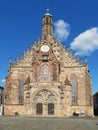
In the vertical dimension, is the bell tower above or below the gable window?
above

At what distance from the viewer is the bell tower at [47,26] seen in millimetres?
77562

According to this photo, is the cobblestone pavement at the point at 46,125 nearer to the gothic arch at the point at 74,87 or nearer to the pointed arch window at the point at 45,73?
the gothic arch at the point at 74,87

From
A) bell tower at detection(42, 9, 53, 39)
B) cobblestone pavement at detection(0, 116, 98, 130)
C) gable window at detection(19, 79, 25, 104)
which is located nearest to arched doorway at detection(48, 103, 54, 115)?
gable window at detection(19, 79, 25, 104)

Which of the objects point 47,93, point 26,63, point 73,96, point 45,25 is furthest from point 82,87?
point 45,25

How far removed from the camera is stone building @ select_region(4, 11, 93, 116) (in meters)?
66.7

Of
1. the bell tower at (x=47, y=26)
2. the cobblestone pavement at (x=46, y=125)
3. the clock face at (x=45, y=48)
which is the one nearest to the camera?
the cobblestone pavement at (x=46, y=125)

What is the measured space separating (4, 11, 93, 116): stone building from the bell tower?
1765mm

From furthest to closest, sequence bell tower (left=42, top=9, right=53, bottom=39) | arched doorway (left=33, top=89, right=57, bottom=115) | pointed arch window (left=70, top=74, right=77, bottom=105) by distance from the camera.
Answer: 1. bell tower (left=42, top=9, right=53, bottom=39)
2. pointed arch window (left=70, top=74, right=77, bottom=105)
3. arched doorway (left=33, top=89, right=57, bottom=115)

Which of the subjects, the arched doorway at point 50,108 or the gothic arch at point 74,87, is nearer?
the arched doorway at point 50,108

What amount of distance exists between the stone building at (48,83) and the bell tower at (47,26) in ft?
5.79

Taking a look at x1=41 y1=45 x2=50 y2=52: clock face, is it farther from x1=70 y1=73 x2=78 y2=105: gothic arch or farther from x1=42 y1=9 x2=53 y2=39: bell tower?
x1=70 y1=73 x2=78 y2=105: gothic arch

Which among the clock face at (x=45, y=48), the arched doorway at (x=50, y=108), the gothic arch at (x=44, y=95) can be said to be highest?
the clock face at (x=45, y=48)

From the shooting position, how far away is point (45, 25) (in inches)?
3100

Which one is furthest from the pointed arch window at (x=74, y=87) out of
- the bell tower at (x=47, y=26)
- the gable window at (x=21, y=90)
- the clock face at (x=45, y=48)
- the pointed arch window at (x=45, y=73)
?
the bell tower at (x=47, y=26)
